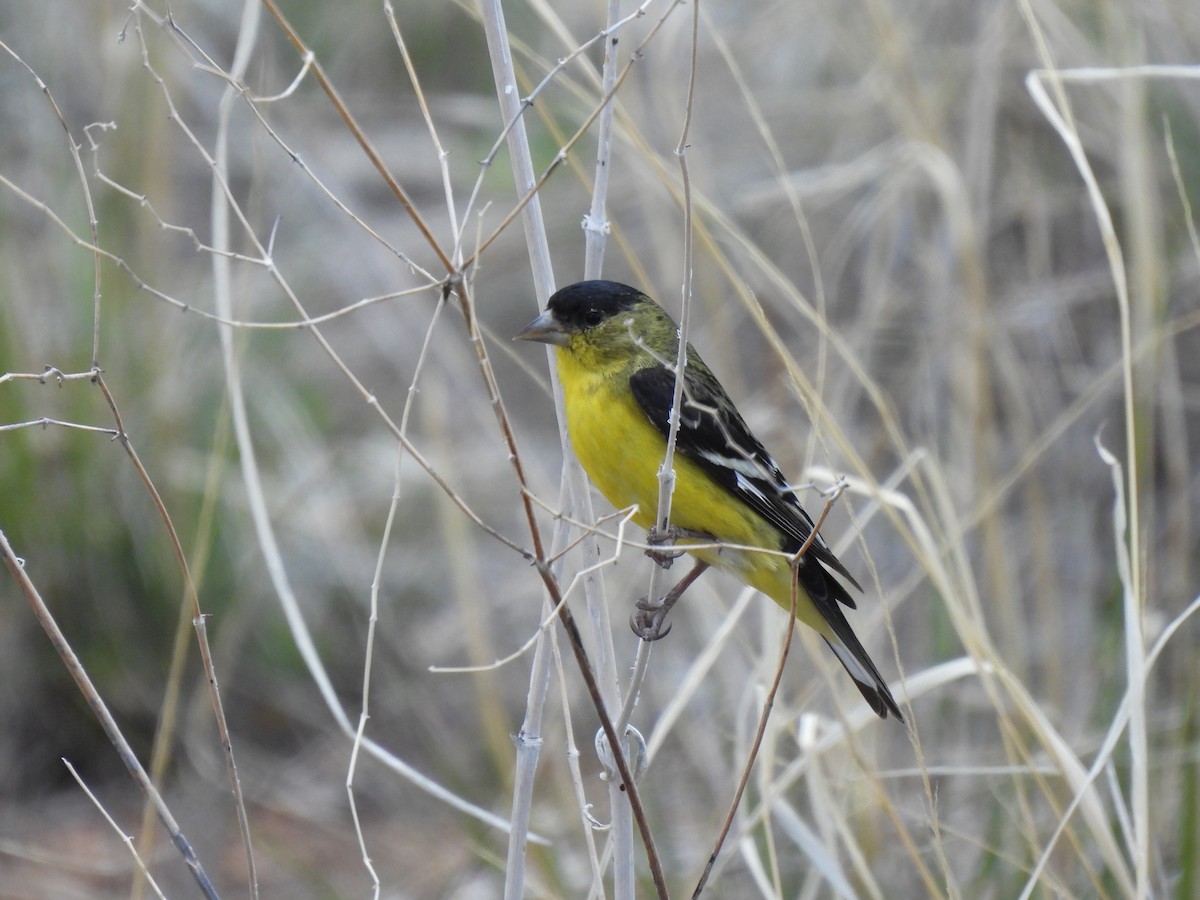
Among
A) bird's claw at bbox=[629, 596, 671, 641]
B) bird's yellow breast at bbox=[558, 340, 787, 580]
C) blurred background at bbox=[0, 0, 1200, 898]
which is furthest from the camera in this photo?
blurred background at bbox=[0, 0, 1200, 898]

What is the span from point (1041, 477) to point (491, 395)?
15.9 ft

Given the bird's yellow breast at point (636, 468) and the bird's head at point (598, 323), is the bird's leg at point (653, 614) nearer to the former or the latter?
the bird's yellow breast at point (636, 468)

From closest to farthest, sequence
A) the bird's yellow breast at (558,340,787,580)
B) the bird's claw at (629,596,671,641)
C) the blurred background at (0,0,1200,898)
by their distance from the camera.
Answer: the bird's claw at (629,596,671,641) < the bird's yellow breast at (558,340,787,580) < the blurred background at (0,0,1200,898)

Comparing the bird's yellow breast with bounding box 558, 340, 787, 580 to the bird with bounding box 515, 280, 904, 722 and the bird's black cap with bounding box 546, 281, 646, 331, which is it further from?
the bird's black cap with bounding box 546, 281, 646, 331

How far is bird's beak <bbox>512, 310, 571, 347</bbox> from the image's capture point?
3388 mm

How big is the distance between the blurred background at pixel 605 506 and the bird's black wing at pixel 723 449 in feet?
1.64

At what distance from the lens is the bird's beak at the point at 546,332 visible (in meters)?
3.39

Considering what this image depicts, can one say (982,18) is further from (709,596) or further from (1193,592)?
(709,596)

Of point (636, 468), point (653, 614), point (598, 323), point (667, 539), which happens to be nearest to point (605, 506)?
point (598, 323)

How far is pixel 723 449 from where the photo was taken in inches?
140

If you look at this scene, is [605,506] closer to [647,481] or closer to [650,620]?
[647,481]

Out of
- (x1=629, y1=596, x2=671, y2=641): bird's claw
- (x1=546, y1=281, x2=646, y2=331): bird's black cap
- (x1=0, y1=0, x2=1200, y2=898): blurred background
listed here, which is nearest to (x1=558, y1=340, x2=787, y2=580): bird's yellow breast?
(x1=546, y1=281, x2=646, y2=331): bird's black cap

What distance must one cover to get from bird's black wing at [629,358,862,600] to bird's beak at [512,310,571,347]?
238 millimetres

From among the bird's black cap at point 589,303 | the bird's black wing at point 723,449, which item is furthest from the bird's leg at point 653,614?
the bird's black cap at point 589,303
